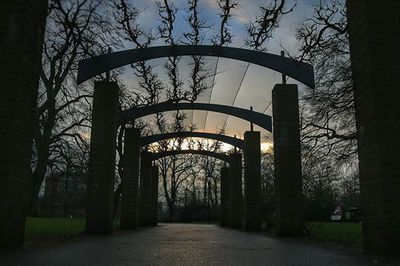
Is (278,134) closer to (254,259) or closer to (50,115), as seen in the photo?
(254,259)

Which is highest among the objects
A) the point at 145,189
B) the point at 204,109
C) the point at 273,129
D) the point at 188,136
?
the point at 204,109

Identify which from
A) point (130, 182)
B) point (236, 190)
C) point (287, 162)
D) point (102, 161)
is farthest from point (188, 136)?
point (287, 162)

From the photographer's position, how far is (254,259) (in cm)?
761

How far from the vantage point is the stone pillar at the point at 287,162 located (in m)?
15.7

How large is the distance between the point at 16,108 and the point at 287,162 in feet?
33.9

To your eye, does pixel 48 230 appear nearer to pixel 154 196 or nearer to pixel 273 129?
pixel 273 129

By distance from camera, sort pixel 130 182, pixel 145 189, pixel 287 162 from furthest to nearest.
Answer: pixel 145 189, pixel 130 182, pixel 287 162

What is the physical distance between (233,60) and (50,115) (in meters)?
12.9

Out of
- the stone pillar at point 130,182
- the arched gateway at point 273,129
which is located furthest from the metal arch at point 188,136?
the arched gateway at point 273,129

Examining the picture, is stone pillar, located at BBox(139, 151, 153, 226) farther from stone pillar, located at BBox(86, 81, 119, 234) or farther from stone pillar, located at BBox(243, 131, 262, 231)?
stone pillar, located at BBox(86, 81, 119, 234)

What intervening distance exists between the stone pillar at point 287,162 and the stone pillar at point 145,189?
1676 centimetres

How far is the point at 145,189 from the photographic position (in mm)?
33062

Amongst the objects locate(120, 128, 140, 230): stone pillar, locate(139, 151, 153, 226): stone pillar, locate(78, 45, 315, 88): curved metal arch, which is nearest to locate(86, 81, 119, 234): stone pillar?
locate(78, 45, 315, 88): curved metal arch

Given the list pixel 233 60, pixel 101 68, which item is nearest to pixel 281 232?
pixel 233 60
